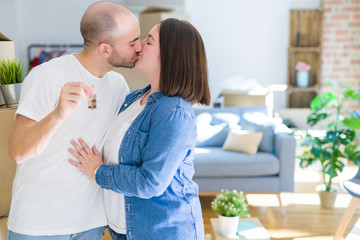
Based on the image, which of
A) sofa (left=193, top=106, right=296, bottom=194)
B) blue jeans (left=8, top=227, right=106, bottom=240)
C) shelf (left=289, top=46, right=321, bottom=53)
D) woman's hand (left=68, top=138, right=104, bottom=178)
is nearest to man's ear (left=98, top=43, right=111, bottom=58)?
woman's hand (left=68, top=138, right=104, bottom=178)

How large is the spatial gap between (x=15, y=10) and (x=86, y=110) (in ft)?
16.8

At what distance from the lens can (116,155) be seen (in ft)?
4.79

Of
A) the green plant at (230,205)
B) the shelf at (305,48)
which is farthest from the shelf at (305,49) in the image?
the green plant at (230,205)

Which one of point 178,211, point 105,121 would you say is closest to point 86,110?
point 105,121

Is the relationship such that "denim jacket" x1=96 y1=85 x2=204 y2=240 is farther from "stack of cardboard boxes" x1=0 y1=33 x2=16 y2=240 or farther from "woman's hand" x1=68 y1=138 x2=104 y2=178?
"stack of cardboard boxes" x1=0 y1=33 x2=16 y2=240

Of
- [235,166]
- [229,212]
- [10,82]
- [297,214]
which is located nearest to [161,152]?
[10,82]

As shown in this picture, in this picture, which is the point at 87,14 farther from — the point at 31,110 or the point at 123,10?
the point at 31,110

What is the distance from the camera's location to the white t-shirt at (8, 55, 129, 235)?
1368mm

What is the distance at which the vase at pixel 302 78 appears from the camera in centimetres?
617

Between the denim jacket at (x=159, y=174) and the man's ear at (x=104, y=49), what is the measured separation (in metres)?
0.24

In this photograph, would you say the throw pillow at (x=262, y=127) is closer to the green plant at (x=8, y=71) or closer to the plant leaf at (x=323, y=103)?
the plant leaf at (x=323, y=103)

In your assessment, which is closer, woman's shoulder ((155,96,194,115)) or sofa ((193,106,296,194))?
woman's shoulder ((155,96,194,115))

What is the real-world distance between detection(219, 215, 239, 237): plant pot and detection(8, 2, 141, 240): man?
1352mm

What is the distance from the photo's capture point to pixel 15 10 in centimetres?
591
